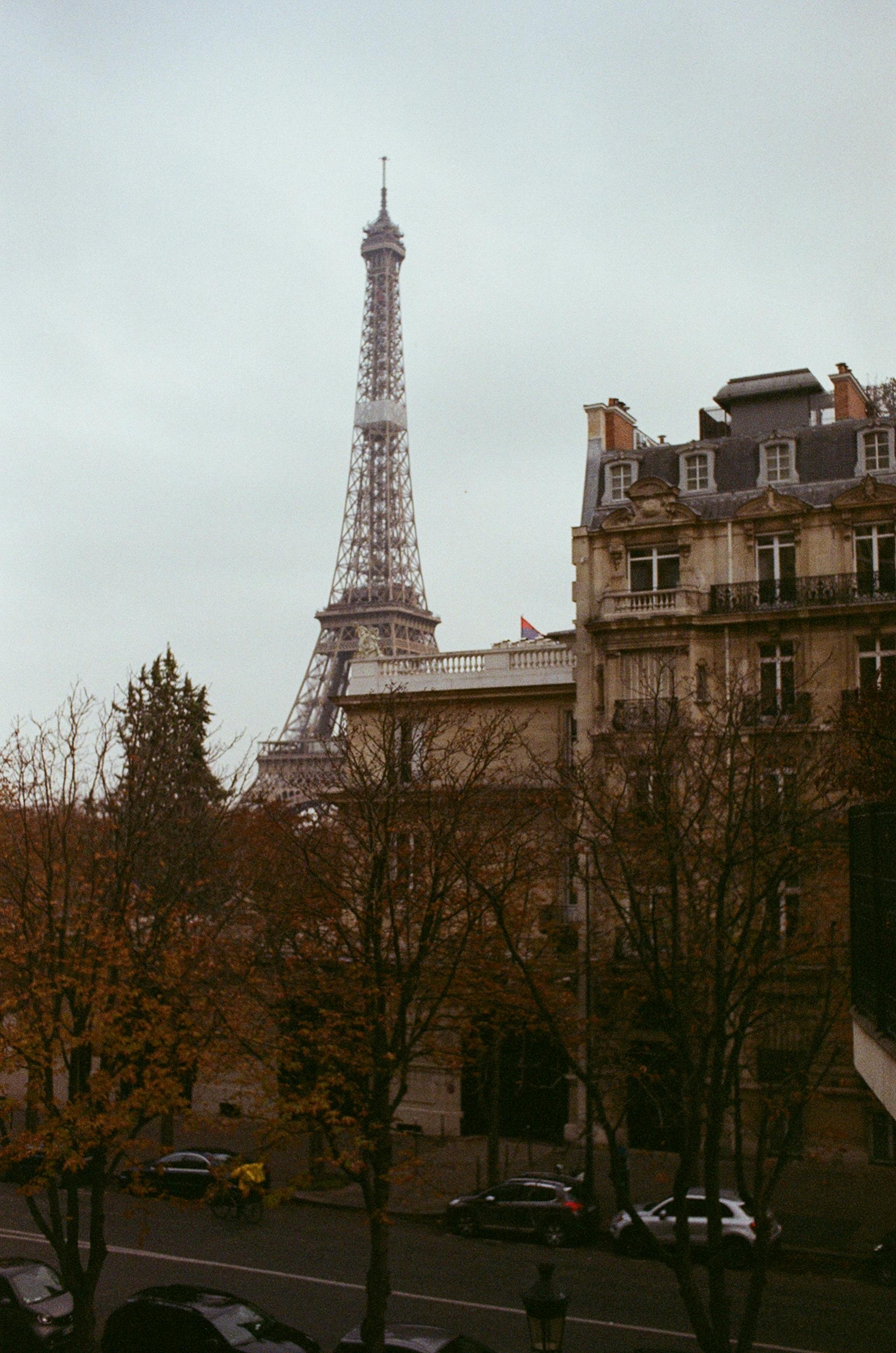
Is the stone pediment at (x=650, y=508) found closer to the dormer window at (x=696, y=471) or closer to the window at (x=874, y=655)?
the dormer window at (x=696, y=471)

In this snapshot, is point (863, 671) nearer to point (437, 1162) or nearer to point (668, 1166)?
point (668, 1166)

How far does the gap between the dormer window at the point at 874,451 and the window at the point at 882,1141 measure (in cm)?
1925

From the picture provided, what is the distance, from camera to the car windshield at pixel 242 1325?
63.0 ft

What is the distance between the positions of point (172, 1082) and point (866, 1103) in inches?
922

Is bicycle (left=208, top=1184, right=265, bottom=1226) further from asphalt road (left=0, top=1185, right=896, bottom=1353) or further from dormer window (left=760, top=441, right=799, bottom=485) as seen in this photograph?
dormer window (left=760, top=441, right=799, bottom=485)

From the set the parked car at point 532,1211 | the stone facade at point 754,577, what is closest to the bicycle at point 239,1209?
the parked car at point 532,1211

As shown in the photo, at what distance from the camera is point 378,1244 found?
63.2ft

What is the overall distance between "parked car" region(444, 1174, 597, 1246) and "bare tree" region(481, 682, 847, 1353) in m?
1.55

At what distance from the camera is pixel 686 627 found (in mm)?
40062

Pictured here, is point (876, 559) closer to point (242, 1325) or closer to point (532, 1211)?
point (532, 1211)

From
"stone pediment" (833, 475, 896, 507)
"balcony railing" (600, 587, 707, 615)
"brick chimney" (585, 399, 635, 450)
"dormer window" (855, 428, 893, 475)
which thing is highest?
"brick chimney" (585, 399, 635, 450)

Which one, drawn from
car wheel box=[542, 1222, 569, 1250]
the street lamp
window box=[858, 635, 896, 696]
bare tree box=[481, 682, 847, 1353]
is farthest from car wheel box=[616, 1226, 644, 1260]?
window box=[858, 635, 896, 696]

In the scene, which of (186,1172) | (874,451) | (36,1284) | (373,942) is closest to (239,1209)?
(186,1172)

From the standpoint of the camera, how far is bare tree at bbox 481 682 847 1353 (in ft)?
50.7
